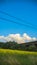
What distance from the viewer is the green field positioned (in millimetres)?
7359

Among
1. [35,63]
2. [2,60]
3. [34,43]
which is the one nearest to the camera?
[2,60]

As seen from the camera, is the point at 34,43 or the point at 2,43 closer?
the point at 2,43

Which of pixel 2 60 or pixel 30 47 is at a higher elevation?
pixel 30 47

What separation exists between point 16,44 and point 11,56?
1.69 feet

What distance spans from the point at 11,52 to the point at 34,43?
118 cm

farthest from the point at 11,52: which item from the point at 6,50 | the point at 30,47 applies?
the point at 30,47

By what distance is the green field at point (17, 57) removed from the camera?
7.36 metres

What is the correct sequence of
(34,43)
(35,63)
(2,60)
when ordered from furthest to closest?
(34,43) < (35,63) < (2,60)

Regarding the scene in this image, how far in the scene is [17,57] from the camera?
7578 mm

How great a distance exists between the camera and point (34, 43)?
8523 millimetres

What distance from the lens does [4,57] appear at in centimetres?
741

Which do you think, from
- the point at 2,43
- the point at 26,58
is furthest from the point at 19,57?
the point at 2,43

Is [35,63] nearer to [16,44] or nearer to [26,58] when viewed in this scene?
[26,58]

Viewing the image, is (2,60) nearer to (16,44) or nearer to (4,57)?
(4,57)
